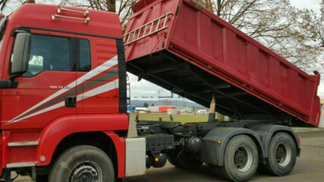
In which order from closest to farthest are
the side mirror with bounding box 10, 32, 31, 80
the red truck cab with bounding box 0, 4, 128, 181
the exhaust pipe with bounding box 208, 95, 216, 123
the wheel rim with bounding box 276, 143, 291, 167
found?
1. the side mirror with bounding box 10, 32, 31, 80
2. the red truck cab with bounding box 0, 4, 128, 181
3. the wheel rim with bounding box 276, 143, 291, 167
4. the exhaust pipe with bounding box 208, 95, 216, 123

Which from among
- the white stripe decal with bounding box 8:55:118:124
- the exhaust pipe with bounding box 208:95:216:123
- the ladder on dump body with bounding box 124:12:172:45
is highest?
the ladder on dump body with bounding box 124:12:172:45

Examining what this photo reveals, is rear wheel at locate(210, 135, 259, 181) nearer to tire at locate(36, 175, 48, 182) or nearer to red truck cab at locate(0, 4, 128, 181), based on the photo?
red truck cab at locate(0, 4, 128, 181)

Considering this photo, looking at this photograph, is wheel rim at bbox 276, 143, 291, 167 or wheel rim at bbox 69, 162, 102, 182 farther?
wheel rim at bbox 276, 143, 291, 167

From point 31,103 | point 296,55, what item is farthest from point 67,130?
point 296,55

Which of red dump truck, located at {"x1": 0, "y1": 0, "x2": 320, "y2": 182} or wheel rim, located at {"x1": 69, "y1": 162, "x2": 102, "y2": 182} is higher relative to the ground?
red dump truck, located at {"x1": 0, "y1": 0, "x2": 320, "y2": 182}

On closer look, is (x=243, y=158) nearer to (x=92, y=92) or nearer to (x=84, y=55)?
(x=92, y=92)

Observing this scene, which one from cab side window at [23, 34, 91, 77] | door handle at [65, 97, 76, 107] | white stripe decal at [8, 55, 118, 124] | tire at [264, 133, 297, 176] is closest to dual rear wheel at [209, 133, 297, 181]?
tire at [264, 133, 297, 176]

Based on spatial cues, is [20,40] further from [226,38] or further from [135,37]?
[226,38]

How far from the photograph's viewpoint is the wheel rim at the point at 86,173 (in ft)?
16.8

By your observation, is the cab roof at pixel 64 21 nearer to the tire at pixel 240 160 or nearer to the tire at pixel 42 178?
the tire at pixel 42 178

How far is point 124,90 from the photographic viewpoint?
18.6 ft

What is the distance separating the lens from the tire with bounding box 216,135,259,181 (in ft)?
22.5

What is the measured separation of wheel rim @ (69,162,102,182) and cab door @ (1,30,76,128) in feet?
2.70

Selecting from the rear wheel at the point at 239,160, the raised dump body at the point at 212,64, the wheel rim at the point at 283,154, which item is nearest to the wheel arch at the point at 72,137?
the raised dump body at the point at 212,64
